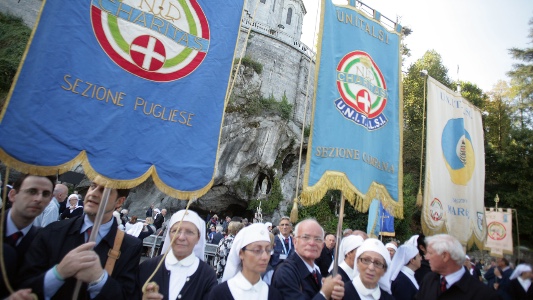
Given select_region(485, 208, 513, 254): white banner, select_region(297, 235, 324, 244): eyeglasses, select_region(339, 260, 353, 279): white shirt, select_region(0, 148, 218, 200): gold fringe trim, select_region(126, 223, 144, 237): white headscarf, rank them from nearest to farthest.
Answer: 1. select_region(0, 148, 218, 200): gold fringe trim
2. select_region(297, 235, 324, 244): eyeglasses
3. select_region(339, 260, 353, 279): white shirt
4. select_region(485, 208, 513, 254): white banner
5. select_region(126, 223, 144, 237): white headscarf

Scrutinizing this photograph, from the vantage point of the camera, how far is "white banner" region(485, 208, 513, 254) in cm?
782

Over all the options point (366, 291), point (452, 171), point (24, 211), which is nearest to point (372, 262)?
point (366, 291)

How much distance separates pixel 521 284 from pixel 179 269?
4.89 metres

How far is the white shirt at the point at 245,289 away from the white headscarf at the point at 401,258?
248cm

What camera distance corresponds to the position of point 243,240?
8.75 feet

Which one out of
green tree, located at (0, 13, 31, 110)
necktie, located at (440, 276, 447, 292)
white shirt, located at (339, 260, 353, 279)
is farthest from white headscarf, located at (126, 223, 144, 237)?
green tree, located at (0, 13, 31, 110)

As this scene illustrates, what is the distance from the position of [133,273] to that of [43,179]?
1049 millimetres

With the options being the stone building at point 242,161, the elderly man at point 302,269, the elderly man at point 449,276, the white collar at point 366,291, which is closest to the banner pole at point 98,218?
the elderly man at point 302,269

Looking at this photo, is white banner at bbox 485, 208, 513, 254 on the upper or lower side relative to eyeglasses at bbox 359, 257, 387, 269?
upper

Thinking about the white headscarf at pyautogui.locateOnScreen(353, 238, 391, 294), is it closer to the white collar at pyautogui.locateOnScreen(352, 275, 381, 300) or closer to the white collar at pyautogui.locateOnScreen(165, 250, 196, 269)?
the white collar at pyautogui.locateOnScreen(352, 275, 381, 300)

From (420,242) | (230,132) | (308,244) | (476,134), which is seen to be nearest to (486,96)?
(230,132)

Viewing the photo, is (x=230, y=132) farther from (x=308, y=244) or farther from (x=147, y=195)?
(x=308, y=244)

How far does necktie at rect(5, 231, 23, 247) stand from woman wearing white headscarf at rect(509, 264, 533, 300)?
5.88m

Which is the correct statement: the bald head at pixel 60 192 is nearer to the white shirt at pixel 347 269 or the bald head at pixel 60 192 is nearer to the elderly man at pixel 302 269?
the elderly man at pixel 302 269
